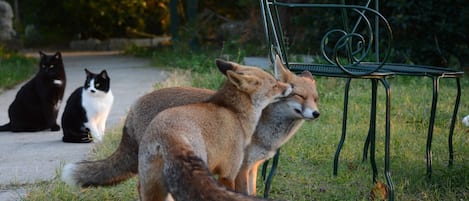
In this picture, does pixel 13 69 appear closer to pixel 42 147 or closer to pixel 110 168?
pixel 42 147

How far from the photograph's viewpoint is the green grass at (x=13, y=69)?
34.9 ft

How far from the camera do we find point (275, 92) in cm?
360

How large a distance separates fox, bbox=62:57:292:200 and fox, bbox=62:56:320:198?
0.10 meters

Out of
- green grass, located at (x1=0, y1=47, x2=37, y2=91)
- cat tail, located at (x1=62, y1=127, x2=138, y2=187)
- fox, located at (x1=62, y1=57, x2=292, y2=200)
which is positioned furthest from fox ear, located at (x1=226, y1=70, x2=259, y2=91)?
green grass, located at (x1=0, y1=47, x2=37, y2=91)

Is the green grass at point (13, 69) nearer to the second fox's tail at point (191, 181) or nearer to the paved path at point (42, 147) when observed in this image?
the paved path at point (42, 147)

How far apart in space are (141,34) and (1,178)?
52.9 feet

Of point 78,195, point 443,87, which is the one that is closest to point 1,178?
point 78,195

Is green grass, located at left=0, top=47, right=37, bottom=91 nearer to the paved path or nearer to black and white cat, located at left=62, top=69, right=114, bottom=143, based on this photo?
the paved path

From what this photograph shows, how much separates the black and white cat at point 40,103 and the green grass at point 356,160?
115 cm

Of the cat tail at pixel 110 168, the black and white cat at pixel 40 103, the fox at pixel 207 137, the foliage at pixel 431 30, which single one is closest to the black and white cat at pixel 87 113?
the black and white cat at pixel 40 103

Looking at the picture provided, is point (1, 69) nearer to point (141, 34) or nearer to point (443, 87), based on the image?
point (443, 87)

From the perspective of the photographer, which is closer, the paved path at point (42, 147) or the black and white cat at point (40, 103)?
the paved path at point (42, 147)

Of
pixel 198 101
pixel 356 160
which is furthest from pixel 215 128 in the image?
pixel 356 160

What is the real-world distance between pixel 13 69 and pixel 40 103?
5441 mm
